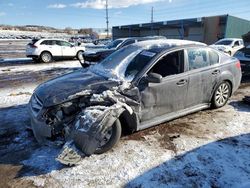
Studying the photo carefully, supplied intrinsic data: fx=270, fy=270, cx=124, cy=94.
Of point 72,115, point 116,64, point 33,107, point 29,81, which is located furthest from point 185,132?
point 29,81

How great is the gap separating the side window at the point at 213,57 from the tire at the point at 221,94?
1.85 feet

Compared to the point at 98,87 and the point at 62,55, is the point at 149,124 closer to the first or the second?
the point at 98,87

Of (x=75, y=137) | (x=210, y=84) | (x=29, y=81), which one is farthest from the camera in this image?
(x=29, y=81)

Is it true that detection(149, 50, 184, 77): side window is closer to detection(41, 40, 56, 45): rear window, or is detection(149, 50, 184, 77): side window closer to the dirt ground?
the dirt ground

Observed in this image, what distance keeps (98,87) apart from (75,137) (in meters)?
0.99

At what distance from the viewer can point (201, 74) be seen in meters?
5.74

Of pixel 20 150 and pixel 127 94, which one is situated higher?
pixel 127 94

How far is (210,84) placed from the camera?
19.7ft

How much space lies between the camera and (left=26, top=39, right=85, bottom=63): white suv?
17.9 metres

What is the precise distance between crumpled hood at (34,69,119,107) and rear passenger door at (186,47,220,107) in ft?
5.87

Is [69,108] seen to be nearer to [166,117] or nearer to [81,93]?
[81,93]

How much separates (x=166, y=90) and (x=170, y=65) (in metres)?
0.57

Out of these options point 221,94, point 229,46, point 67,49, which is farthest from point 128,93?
point 229,46

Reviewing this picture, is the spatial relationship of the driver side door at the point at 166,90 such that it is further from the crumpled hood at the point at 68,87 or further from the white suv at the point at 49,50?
the white suv at the point at 49,50
